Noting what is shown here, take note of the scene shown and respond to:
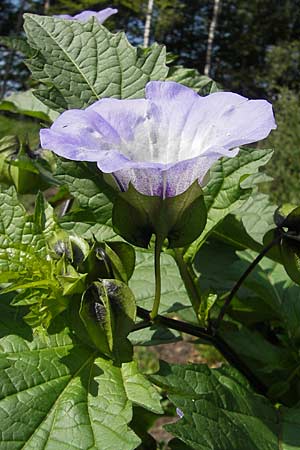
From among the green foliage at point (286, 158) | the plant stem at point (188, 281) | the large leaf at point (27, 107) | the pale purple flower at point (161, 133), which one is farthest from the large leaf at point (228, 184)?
the green foliage at point (286, 158)

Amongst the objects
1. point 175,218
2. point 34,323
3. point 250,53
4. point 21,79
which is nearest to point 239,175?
point 175,218

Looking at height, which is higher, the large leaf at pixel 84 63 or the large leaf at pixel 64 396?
the large leaf at pixel 84 63

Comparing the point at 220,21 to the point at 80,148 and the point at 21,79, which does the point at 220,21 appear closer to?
the point at 21,79

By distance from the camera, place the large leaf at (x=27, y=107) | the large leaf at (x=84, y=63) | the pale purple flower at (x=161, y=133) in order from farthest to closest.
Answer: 1. the large leaf at (x=27, y=107)
2. the large leaf at (x=84, y=63)
3. the pale purple flower at (x=161, y=133)

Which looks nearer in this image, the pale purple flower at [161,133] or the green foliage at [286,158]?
the pale purple flower at [161,133]

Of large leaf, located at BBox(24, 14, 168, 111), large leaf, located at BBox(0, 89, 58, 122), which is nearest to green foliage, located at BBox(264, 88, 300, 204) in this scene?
large leaf, located at BBox(0, 89, 58, 122)

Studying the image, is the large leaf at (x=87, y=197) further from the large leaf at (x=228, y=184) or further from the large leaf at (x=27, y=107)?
the large leaf at (x=27, y=107)
